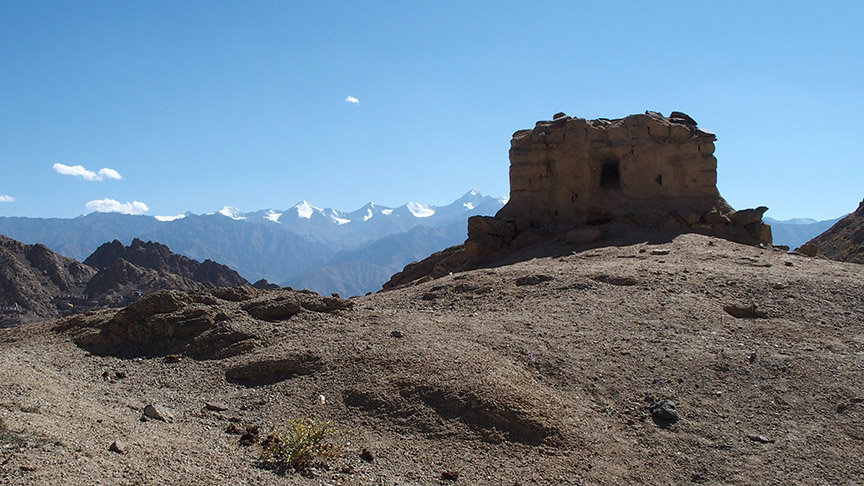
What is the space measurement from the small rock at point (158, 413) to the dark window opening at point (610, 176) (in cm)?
1362

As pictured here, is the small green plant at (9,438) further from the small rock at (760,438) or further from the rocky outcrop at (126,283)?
the rocky outcrop at (126,283)

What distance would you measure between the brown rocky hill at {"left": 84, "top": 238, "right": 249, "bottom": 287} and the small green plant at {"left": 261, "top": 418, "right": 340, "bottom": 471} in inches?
1725

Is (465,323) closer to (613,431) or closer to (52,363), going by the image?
(613,431)

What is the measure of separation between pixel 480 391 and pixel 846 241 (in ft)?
75.4

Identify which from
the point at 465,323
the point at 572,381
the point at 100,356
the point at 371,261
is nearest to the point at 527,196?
the point at 465,323

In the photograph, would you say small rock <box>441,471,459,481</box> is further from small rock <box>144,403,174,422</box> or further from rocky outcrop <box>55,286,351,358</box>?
rocky outcrop <box>55,286,351,358</box>

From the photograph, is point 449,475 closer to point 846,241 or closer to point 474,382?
point 474,382

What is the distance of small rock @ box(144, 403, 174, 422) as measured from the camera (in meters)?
6.04

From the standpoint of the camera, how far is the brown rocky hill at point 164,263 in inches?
1903

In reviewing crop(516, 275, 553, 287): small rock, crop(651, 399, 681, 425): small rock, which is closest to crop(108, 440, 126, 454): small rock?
crop(651, 399, 681, 425): small rock

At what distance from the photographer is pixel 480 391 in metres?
6.69

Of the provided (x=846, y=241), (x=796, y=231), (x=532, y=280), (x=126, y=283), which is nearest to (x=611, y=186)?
(x=532, y=280)

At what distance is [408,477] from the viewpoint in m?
5.47

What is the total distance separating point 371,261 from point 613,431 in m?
158
